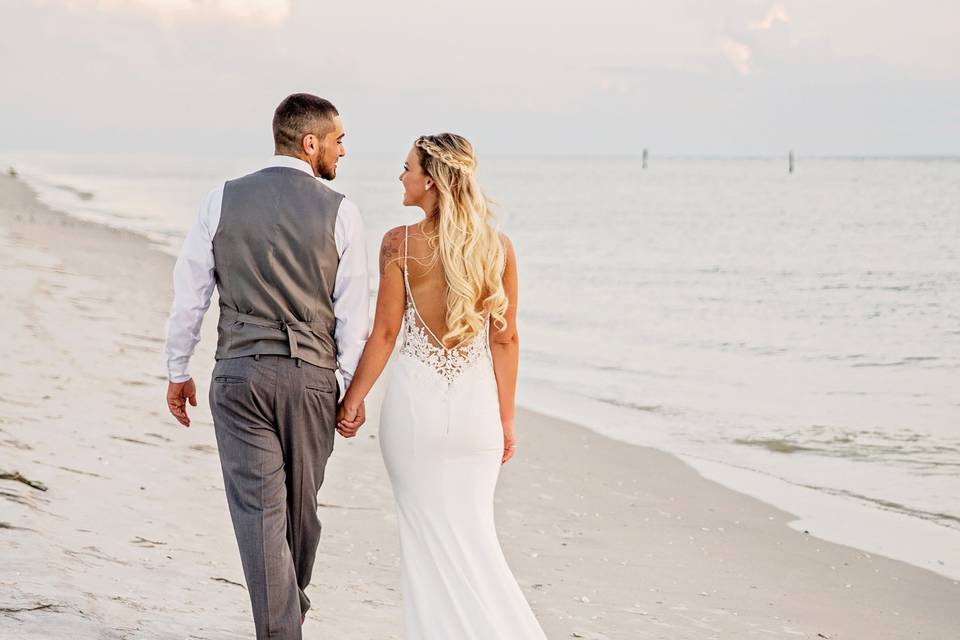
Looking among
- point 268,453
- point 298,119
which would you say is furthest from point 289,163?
point 268,453

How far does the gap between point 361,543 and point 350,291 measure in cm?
263

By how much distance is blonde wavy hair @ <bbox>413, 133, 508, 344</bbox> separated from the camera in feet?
11.4

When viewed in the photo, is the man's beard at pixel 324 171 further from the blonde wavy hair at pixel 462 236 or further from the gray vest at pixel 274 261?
the blonde wavy hair at pixel 462 236

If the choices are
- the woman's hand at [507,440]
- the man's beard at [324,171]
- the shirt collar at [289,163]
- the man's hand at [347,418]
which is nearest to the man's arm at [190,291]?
the shirt collar at [289,163]

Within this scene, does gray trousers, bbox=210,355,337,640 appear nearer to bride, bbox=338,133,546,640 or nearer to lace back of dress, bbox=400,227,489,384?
bride, bbox=338,133,546,640

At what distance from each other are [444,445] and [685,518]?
3564mm

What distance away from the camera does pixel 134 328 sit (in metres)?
10.9

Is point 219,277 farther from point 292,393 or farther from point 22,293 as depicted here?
point 22,293

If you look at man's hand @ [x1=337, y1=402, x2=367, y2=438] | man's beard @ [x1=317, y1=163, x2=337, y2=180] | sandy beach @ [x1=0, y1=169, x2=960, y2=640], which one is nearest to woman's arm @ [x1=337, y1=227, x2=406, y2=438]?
man's hand @ [x1=337, y1=402, x2=367, y2=438]

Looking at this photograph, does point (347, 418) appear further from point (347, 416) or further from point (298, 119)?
point (298, 119)

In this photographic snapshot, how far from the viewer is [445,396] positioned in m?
3.61

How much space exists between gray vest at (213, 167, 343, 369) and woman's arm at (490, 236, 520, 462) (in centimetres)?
→ 62

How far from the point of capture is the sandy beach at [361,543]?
13.9ft

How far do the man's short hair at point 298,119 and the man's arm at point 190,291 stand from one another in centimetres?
27
